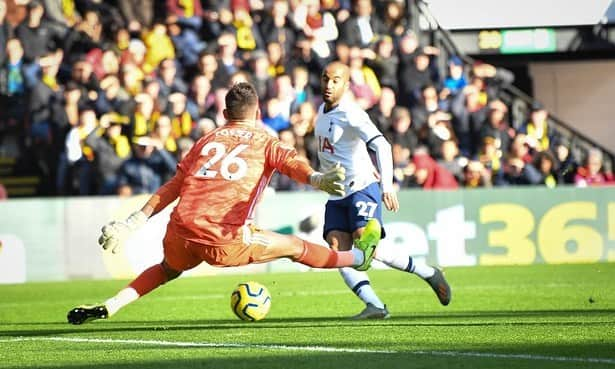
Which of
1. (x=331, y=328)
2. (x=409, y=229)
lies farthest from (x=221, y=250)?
(x=409, y=229)

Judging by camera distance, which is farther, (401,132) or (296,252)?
(401,132)

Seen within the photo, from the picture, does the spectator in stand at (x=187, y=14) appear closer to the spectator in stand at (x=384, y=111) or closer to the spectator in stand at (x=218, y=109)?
the spectator in stand at (x=218, y=109)

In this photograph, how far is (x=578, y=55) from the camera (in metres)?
26.7

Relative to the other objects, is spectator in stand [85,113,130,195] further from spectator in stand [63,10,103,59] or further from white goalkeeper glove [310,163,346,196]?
white goalkeeper glove [310,163,346,196]

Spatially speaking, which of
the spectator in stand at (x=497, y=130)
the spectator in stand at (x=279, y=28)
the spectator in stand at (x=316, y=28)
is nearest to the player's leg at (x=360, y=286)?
the spectator in stand at (x=497, y=130)

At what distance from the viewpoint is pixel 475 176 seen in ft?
65.6

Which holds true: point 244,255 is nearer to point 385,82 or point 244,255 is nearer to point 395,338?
point 395,338

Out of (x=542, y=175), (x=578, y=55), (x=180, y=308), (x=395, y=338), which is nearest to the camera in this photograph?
(x=395, y=338)

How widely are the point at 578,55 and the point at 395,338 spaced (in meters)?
18.4

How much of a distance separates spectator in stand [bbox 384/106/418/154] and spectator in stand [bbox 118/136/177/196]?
340 centimetres

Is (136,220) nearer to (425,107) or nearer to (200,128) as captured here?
(200,128)

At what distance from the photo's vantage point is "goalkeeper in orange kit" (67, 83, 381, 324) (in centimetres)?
935

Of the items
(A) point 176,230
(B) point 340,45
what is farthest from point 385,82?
(A) point 176,230

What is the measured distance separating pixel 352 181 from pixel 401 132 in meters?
8.64
